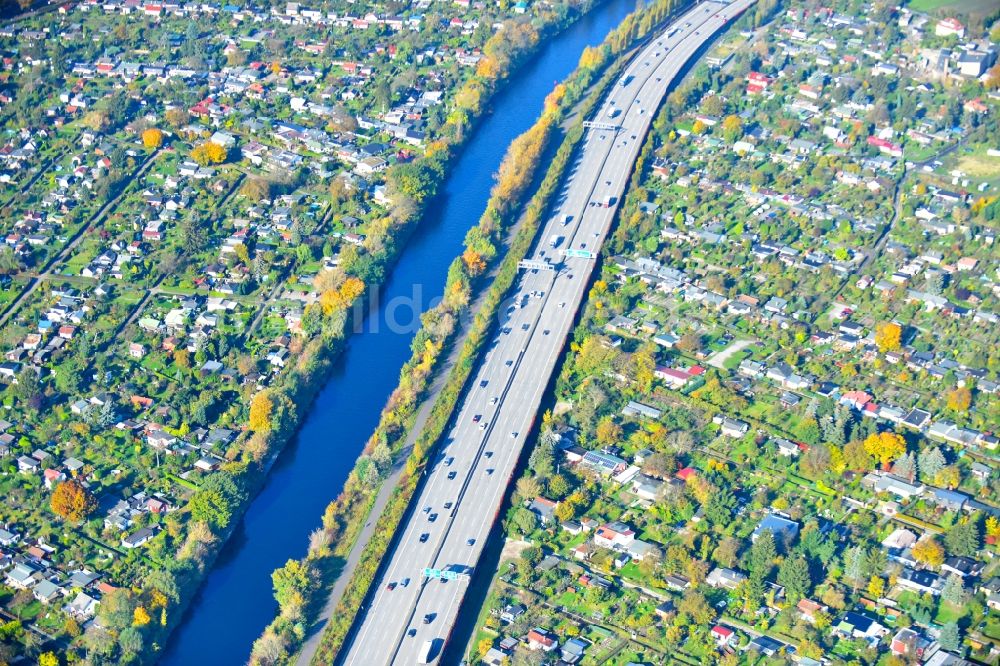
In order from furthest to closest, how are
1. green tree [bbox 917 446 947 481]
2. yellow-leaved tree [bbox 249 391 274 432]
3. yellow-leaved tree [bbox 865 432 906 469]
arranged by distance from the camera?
yellow-leaved tree [bbox 249 391 274 432] → yellow-leaved tree [bbox 865 432 906 469] → green tree [bbox 917 446 947 481]

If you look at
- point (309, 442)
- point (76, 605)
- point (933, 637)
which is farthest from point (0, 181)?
point (933, 637)

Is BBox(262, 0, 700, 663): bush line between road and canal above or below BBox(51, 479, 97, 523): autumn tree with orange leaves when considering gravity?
above

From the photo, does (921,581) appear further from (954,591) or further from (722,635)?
(722,635)

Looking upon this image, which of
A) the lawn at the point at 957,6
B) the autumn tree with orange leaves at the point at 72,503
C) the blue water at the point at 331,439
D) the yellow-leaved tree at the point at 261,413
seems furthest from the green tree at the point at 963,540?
the lawn at the point at 957,6

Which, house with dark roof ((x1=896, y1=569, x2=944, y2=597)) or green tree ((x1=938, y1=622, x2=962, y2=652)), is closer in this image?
green tree ((x1=938, y1=622, x2=962, y2=652))

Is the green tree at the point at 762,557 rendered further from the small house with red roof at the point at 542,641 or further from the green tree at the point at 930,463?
the green tree at the point at 930,463

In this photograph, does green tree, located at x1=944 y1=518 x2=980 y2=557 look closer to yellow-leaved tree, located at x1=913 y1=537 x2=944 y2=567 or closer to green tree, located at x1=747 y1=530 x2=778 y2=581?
yellow-leaved tree, located at x1=913 y1=537 x2=944 y2=567

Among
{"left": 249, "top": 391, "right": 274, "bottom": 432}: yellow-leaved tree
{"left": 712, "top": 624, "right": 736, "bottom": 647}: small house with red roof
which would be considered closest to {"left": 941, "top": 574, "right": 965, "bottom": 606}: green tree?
{"left": 712, "top": 624, "right": 736, "bottom": 647}: small house with red roof

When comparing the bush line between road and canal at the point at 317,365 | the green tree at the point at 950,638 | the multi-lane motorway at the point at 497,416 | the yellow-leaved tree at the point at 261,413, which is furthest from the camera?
the yellow-leaved tree at the point at 261,413

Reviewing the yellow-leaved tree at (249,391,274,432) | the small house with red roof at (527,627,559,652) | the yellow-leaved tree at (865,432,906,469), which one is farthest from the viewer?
the yellow-leaved tree at (249,391,274,432)
